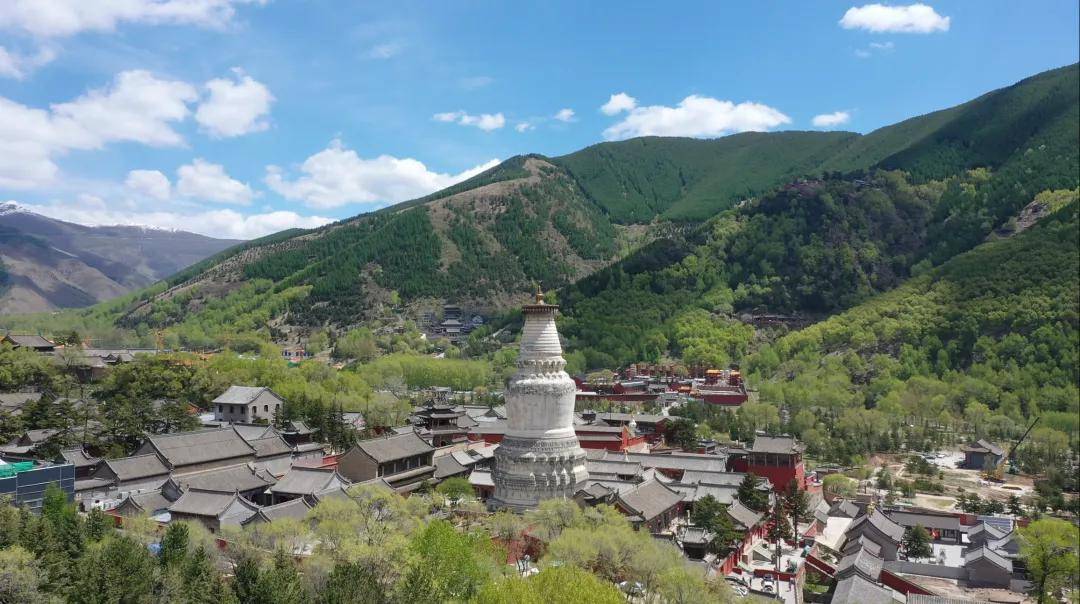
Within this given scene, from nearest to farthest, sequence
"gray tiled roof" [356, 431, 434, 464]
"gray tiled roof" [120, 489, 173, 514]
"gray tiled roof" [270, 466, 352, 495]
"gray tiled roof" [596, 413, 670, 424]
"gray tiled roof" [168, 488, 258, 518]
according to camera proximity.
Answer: "gray tiled roof" [168, 488, 258, 518] → "gray tiled roof" [120, 489, 173, 514] → "gray tiled roof" [270, 466, 352, 495] → "gray tiled roof" [356, 431, 434, 464] → "gray tiled roof" [596, 413, 670, 424]

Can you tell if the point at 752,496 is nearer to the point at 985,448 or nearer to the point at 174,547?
the point at 174,547

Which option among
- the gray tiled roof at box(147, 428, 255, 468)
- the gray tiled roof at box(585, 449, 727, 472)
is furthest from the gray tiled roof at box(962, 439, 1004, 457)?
the gray tiled roof at box(147, 428, 255, 468)

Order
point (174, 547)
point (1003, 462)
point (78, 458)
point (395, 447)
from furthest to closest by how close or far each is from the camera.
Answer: point (1003, 462), point (395, 447), point (78, 458), point (174, 547)

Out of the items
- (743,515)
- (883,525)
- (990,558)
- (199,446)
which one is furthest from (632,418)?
(199,446)

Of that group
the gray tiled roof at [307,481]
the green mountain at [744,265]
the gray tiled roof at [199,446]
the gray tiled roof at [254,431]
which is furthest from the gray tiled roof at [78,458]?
the green mountain at [744,265]

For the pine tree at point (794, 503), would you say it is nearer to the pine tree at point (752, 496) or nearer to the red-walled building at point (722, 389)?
the pine tree at point (752, 496)

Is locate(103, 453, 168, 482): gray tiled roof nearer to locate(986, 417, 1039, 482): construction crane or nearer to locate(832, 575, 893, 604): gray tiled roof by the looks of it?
locate(832, 575, 893, 604): gray tiled roof

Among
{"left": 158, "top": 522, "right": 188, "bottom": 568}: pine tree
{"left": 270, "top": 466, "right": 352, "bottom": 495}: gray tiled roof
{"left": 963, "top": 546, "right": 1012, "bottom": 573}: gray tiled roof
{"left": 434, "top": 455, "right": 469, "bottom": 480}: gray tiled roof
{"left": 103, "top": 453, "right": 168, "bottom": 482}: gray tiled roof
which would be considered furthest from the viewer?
{"left": 434, "top": 455, "right": 469, "bottom": 480}: gray tiled roof

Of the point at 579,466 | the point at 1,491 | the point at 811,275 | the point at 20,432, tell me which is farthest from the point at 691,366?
the point at 1,491
